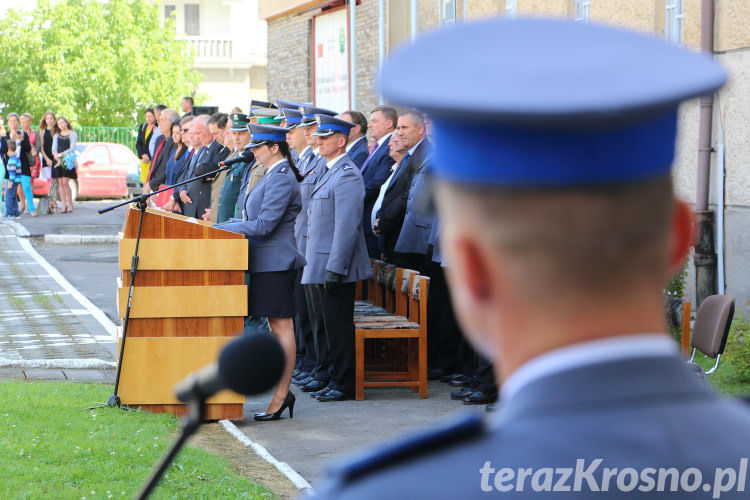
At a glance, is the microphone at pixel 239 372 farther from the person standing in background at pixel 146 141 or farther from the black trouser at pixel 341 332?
the person standing in background at pixel 146 141

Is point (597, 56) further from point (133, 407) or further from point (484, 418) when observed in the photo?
point (133, 407)

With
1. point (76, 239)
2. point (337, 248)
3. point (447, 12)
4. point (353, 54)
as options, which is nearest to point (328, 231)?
point (337, 248)

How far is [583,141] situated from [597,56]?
0.09 m

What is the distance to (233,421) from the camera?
799 cm

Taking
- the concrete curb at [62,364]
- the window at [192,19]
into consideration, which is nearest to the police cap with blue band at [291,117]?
the concrete curb at [62,364]

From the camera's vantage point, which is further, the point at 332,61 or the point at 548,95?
the point at 332,61

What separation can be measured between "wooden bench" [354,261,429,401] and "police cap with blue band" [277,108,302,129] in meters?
1.39

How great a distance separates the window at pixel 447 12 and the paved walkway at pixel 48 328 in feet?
22.3

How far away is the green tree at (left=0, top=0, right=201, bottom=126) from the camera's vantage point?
44.3 m

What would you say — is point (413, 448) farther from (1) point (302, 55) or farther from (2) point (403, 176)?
(1) point (302, 55)

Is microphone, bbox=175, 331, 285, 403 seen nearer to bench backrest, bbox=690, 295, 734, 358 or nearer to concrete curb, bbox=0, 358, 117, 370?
bench backrest, bbox=690, 295, 734, 358

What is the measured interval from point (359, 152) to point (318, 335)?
7.38 ft

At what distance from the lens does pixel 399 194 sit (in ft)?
31.6

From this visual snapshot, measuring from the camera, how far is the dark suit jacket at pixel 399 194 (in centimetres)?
952
